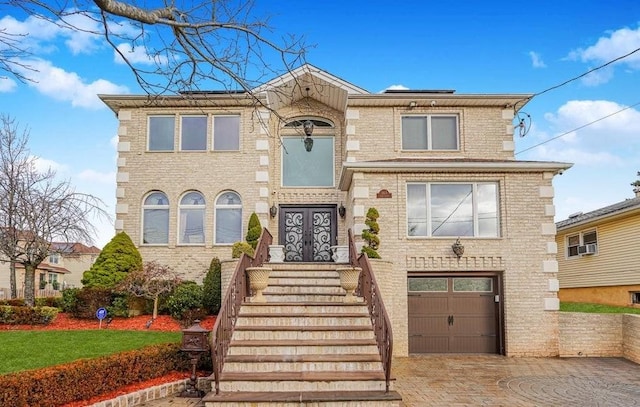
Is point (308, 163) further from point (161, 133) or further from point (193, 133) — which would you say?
point (161, 133)

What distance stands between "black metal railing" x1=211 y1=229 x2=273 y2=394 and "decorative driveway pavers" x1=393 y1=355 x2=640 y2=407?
2.85 m

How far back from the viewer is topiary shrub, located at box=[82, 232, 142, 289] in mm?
13250

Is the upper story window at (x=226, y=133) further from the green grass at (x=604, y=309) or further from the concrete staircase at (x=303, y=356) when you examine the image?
the green grass at (x=604, y=309)

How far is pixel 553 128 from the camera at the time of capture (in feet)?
59.0

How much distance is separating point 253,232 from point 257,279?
3833 mm

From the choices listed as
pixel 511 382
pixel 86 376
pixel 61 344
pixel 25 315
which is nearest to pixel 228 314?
pixel 86 376

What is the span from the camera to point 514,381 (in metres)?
9.16

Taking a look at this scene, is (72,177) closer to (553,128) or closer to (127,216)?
(127,216)

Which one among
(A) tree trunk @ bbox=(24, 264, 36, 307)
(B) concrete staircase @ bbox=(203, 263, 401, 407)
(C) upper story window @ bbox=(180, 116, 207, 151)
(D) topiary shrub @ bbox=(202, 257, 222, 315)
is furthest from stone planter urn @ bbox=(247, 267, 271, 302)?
(A) tree trunk @ bbox=(24, 264, 36, 307)

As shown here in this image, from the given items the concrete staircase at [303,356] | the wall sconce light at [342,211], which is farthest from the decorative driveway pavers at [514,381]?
the wall sconce light at [342,211]

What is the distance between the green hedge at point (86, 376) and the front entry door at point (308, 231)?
22.8 ft

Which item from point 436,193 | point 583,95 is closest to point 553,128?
point 583,95

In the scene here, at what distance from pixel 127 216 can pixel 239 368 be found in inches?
331

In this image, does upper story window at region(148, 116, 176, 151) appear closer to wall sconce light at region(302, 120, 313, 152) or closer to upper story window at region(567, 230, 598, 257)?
wall sconce light at region(302, 120, 313, 152)
